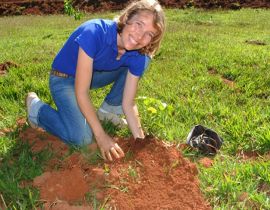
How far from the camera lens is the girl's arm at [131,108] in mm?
3250

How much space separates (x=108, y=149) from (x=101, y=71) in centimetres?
94

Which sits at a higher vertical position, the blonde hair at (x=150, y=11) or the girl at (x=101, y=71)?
the blonde hair at (x=150, y=11)

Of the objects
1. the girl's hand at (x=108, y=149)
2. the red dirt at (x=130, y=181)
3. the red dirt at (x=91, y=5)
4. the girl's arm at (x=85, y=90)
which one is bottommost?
the red dirt at (x=91, y=5)

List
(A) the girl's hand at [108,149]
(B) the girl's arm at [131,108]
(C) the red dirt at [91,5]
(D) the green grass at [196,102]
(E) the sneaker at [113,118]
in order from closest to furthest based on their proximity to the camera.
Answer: (D) the green grass at [196,102], (A) the girl's hand at [108,149], (B) the girl's arm at [131,108], (E) the sneaker at [113,118], (C) the red dirt at [91,5]

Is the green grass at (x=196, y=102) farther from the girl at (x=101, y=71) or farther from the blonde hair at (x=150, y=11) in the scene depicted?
the blonde hair at (x=150, y=11)

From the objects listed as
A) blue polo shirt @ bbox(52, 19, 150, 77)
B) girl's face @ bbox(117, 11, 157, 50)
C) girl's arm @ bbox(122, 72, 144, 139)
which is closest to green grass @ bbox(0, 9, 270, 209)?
girl's arm @ bbox(122, 72, 144, 139)

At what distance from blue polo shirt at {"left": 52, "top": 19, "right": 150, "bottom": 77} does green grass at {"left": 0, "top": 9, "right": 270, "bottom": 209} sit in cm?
37

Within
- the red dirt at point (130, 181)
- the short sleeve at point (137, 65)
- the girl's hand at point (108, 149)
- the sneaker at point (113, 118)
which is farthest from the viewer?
the sneaker at point (113, 118)

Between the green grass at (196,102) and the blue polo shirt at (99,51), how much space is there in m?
0.37

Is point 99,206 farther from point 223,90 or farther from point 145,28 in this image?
point 223,90

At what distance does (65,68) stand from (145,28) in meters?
0.84

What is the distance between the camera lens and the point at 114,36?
324 centimetres

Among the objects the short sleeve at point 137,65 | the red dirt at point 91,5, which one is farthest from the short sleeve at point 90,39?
the red dirt at point 91,5

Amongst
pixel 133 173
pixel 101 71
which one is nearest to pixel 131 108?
pixel 101 71
